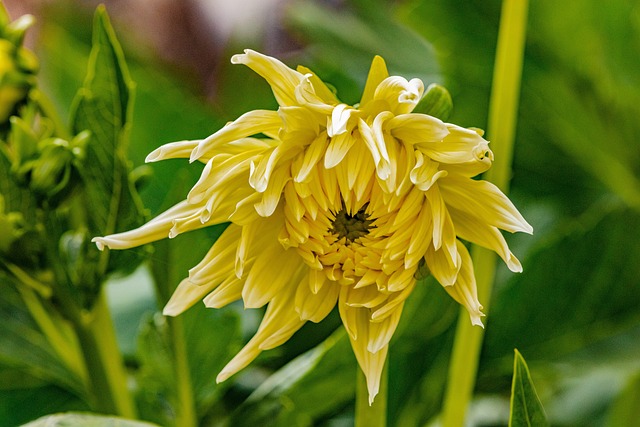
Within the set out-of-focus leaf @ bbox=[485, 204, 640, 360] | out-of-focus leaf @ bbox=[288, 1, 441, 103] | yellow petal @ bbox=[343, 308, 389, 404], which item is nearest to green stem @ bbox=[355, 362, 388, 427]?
yellow petal @ bbox=[343, 308, 389, 404]

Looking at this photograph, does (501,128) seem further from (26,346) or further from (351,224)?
(26,346)

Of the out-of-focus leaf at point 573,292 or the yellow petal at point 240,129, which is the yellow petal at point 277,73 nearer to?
the yellow petal at point 240,129

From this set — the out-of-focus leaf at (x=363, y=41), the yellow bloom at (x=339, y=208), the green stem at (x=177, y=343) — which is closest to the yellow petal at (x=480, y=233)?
the yellow bloom at (x=339, y=208)

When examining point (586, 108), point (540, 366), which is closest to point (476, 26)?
point (586, 108)

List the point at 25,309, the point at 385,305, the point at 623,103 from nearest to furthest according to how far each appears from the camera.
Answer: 1. the point at 385,305
2. the point at 25,309
3. the point at 623,103

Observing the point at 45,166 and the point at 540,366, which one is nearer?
the point at 45,166

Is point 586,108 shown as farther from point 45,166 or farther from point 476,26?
point 45,166
